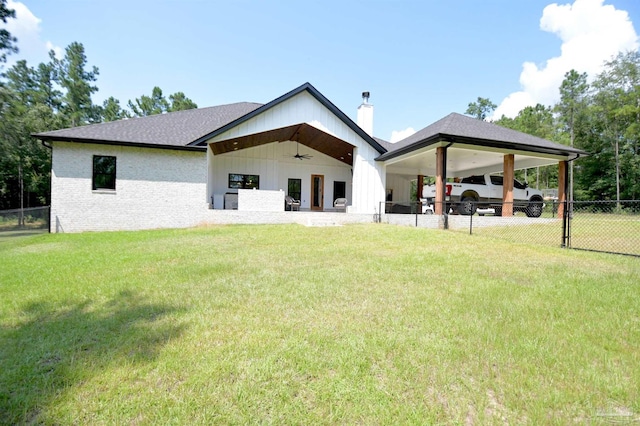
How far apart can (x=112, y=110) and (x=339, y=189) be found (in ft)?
111

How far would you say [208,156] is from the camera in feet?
42.1

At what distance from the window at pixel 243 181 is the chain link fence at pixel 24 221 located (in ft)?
26.9

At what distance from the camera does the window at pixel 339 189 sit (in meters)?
18.9

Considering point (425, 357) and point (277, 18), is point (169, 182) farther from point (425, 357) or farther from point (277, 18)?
point (425, 357)

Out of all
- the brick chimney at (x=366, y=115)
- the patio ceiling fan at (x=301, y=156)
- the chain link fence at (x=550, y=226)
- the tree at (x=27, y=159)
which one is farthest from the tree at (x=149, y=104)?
the chain link fence at (x=550, y=226)

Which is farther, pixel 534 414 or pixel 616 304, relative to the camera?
pixel 616 304

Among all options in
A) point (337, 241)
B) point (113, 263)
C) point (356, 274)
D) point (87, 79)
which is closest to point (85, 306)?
point (113, 263)

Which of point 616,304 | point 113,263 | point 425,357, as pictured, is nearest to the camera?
point 425,357

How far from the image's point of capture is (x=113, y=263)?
5.40m

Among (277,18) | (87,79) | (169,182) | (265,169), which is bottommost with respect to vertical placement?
(169,182)

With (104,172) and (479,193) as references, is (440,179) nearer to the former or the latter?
(479,193)

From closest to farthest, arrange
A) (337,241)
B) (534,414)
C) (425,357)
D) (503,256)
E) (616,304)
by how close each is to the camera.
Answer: (534,414), (425,357), (616,304), (503,256), (337,241)

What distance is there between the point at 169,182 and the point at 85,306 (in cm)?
996

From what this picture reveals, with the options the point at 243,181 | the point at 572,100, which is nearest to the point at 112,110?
the point at 243,181
